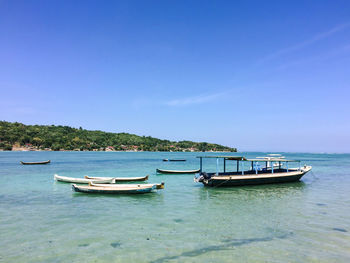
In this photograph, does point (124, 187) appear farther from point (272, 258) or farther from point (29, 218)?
point (272, 258)

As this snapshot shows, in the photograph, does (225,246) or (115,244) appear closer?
(225,246)

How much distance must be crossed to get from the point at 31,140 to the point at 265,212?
196 metres

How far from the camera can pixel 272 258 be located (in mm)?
10578

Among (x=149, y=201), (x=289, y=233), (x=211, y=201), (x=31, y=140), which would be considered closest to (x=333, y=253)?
(x=289, y=233)

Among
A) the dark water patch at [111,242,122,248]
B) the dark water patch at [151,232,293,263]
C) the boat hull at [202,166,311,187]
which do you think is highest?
the boat hull at [202,166,311,187]

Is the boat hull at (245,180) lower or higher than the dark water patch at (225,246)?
higher

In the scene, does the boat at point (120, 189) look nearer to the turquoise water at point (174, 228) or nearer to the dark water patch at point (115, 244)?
the turquoise water at point (174, 228)

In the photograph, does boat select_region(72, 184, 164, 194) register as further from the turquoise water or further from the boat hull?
the boat hull

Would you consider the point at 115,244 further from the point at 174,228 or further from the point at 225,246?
the point at 225,246

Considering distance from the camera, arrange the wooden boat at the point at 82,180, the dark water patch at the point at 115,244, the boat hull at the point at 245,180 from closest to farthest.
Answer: the dark water patch at the point at 115,244, the boat hull at the point at 245,180, the wooden boat at the point at 82,180

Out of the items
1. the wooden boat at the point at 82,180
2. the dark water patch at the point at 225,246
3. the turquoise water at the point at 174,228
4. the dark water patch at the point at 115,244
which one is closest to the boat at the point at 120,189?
the turquoise water at the point at 174,228

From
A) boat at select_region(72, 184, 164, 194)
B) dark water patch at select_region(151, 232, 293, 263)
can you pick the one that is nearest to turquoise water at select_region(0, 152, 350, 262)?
dark water patch at select_region(151, 232, 293, 263)

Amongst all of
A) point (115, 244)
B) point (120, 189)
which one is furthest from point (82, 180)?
point (115, 244)

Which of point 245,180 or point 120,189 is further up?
point 245,180
